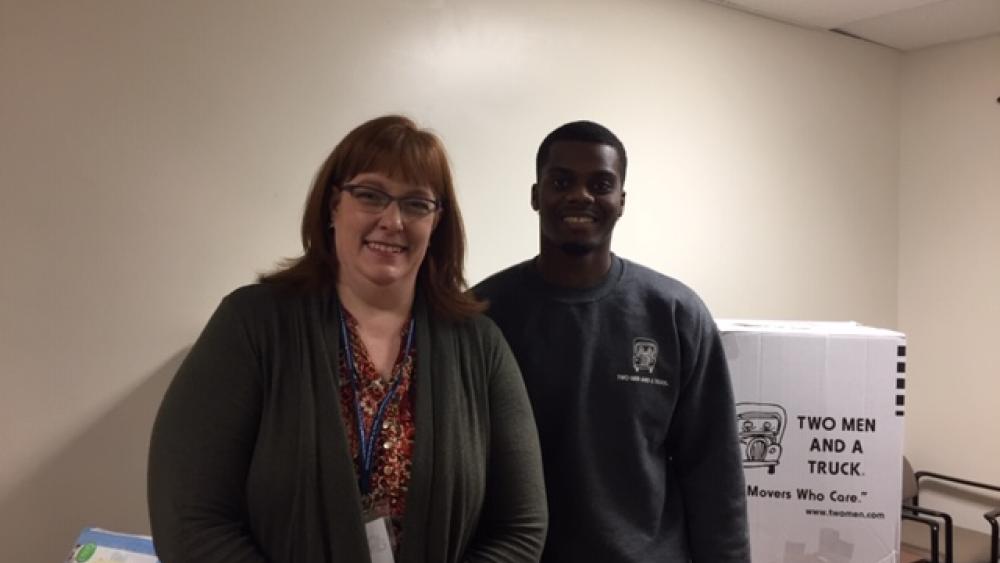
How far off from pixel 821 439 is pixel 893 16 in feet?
6.35

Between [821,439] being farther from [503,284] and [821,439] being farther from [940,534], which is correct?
[940,534]

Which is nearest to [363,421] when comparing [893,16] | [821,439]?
[821,439]

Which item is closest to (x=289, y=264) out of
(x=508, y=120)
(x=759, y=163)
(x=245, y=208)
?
(x=245, y=208)

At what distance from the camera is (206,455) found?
40.8 inches

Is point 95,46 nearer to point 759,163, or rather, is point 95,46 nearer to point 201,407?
point 201,407

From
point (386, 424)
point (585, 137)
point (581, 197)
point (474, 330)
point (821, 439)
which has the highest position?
point (585, 137)

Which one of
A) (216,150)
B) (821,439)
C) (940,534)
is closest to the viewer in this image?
(216,150)

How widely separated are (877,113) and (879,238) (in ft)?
1.90

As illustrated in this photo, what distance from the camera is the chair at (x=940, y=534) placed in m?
2.79

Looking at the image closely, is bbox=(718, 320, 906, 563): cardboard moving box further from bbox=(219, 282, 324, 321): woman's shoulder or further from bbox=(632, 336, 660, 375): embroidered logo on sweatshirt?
bbox=(219, 282, 324, 321): woman's shoulder

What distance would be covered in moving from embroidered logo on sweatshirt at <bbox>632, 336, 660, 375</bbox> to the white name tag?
23.3 inches

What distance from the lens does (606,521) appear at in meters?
1.42

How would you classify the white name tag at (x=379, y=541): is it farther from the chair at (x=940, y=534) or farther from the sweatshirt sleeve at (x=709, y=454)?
the chair at (x=940, y=534)

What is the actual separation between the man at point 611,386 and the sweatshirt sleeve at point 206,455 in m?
0.58
